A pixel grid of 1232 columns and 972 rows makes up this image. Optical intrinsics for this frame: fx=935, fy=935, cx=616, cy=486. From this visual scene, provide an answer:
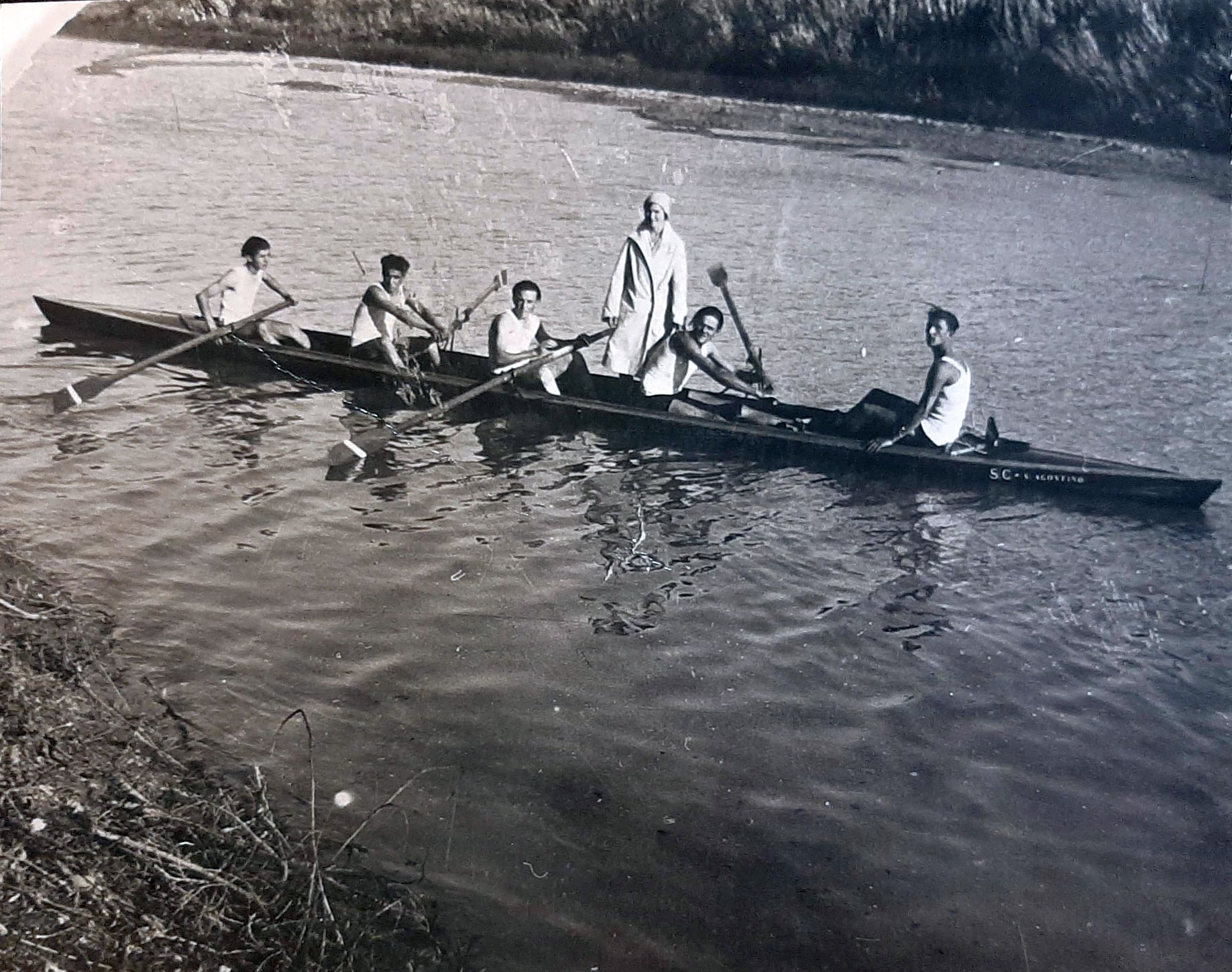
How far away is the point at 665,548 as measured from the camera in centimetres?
227

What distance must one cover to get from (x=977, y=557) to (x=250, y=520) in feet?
5.77

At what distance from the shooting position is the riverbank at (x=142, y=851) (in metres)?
1.73

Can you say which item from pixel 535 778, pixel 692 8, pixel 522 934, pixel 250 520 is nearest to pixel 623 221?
pixel 692 8

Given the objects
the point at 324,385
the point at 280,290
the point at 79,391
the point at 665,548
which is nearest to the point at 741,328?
the point at 665,548

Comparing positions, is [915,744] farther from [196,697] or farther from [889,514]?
[196,697]

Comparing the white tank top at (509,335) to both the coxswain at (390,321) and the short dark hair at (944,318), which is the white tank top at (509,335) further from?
the short dark hair at (944,318)

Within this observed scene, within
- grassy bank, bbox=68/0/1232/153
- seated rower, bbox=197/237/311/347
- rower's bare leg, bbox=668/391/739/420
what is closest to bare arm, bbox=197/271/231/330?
seated rower, bbox=197/237/311/347

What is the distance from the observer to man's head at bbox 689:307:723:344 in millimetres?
2449

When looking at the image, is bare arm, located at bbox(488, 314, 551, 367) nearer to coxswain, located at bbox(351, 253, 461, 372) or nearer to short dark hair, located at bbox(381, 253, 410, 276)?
coxswain, located at bbox(351, 253, 461, 372)

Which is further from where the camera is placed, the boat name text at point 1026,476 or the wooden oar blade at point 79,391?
the wooden oar blade at point 79,391

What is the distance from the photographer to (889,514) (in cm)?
232

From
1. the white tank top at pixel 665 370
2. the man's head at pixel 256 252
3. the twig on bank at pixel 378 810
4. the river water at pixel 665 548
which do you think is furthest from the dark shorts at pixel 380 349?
the twig on bank at pixel 378 810

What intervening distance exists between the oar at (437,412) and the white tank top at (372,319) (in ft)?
0.86

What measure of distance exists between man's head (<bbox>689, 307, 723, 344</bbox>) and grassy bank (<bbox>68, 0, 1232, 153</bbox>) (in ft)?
1.76
